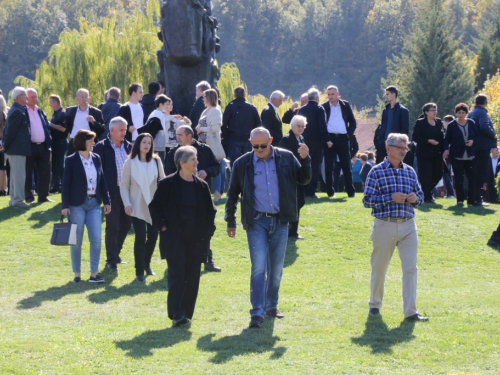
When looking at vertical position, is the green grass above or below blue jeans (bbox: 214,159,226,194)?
below

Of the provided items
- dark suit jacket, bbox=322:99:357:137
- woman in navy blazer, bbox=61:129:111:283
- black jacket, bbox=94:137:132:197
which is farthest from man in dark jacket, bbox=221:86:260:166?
woman in navy blazer, bbox=61:129:111:283

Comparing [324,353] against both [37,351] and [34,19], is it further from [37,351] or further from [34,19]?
[34,19]

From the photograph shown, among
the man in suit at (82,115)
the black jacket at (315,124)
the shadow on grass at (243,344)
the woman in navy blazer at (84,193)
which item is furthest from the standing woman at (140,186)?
the black jacket at (315,124)

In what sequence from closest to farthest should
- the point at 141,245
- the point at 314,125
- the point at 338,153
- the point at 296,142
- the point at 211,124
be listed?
the point at 141,245 < the point at 296,142 < the point at 211,124 < the point at 314,125 < the point at 338,153

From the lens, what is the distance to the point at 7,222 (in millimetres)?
16625

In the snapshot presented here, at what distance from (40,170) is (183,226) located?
825cm

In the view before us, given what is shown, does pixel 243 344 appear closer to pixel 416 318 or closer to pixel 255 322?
pixel 255 322

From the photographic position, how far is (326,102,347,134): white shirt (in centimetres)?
1852

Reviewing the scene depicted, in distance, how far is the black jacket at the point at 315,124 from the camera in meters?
17.9

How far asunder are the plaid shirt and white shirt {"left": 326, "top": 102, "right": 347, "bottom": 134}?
26.3ft

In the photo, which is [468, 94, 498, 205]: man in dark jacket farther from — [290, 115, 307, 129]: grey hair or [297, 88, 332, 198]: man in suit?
[290, 115, 307, 129]: grey hair

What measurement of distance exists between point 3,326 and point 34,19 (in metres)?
76.8

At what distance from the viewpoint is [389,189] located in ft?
34.2

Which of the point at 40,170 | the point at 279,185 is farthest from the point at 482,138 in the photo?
the point at 279,185
